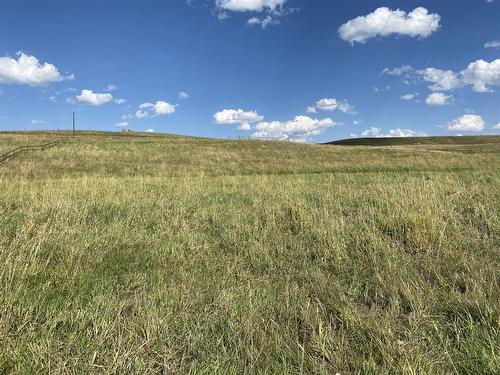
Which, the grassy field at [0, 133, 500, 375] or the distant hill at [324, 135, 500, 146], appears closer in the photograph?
the grassy field at [0, 133, 500, 375]

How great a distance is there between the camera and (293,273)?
18.3ft

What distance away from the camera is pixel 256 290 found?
4926 mm

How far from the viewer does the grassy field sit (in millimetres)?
3463

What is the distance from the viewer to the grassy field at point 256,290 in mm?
3463

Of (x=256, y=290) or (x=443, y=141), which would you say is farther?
(x=443, y=141)

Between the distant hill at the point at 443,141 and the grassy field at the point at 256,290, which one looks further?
the distant hill at the point at 443,141

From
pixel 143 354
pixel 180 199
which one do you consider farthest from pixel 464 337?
pixel 180 199

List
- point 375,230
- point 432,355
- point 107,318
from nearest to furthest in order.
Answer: point 432,355 → point 107,318 → point 375,230

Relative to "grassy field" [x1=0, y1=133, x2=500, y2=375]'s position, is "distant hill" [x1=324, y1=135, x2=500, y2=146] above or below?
above

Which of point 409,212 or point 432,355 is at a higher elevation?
point 409,212

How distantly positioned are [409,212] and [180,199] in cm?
669

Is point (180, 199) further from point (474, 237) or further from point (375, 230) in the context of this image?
point (474, 237)

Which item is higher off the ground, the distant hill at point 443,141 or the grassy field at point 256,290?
the distant hill at point 443,141

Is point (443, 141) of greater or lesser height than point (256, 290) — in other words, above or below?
above
